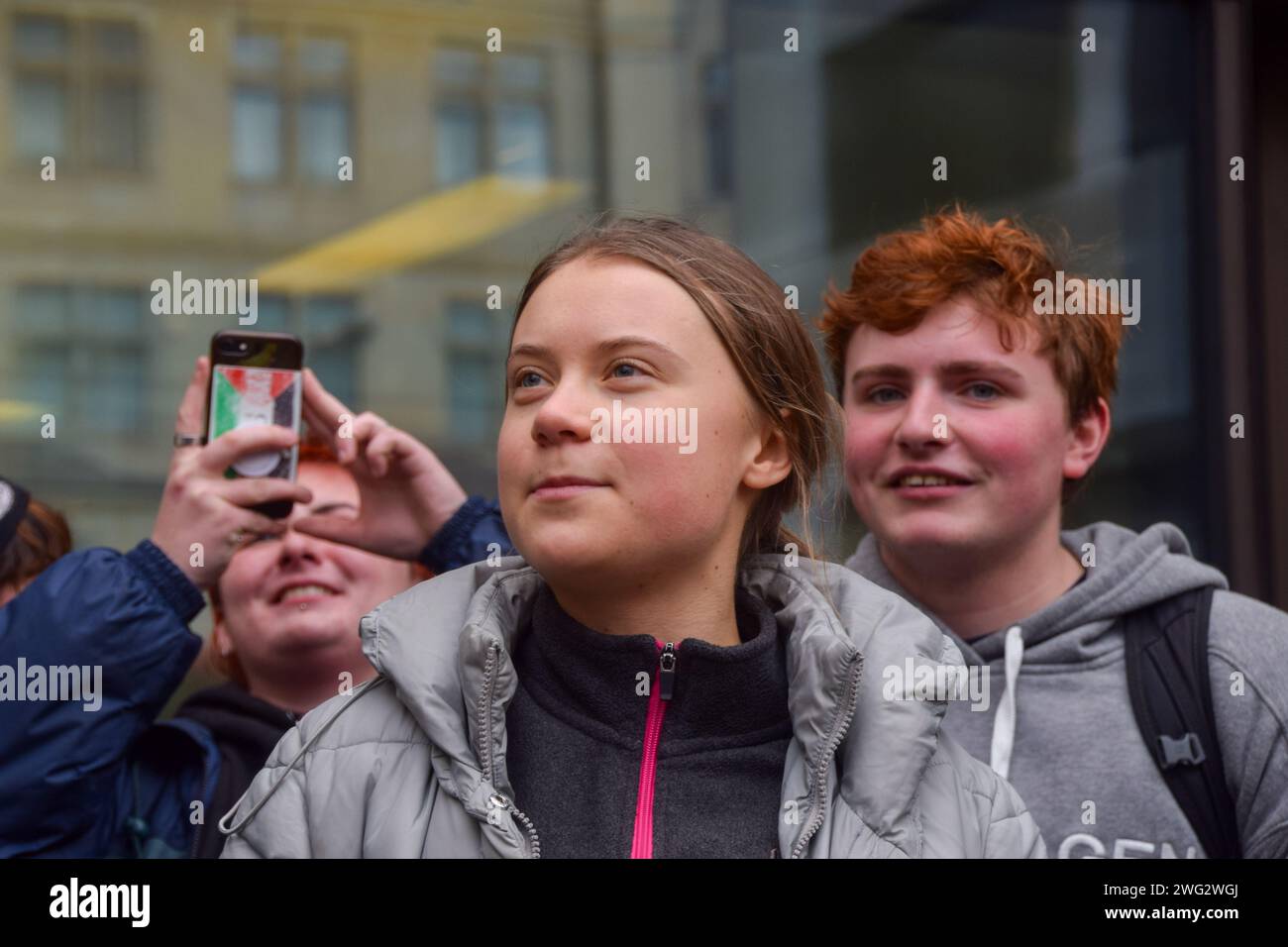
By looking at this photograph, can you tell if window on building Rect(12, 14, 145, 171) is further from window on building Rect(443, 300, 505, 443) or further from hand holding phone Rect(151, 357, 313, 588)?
hand holding phone Rect(151, 357, 313, 588)

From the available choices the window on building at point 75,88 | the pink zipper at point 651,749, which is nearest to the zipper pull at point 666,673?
the pink zipper at point 651,749

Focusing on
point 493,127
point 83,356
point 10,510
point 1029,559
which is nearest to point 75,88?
point 83,356

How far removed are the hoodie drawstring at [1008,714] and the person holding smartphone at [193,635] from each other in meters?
0.98

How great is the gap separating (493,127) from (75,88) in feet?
3.70

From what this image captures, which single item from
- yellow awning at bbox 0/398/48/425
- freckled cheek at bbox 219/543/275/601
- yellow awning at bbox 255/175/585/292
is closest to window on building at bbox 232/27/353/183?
yellow awning at bbox 255/175/585/292

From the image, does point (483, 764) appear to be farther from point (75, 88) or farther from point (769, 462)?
point (75, 88)

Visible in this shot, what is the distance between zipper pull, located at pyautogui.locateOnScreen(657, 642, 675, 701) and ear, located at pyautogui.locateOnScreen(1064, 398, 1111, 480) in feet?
3.24

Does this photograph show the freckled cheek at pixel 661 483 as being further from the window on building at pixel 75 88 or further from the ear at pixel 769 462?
the window on building at pixel 75 88

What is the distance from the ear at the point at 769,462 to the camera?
6.75 ft

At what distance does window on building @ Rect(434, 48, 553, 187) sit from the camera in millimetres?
4293

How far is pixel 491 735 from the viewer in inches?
73.2

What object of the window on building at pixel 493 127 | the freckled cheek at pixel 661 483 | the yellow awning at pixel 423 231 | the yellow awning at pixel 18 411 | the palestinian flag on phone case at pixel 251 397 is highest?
the window on building at pixel 493 127

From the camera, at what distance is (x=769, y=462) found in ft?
6.85

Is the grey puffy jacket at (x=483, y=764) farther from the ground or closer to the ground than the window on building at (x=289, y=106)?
closer to the ground
